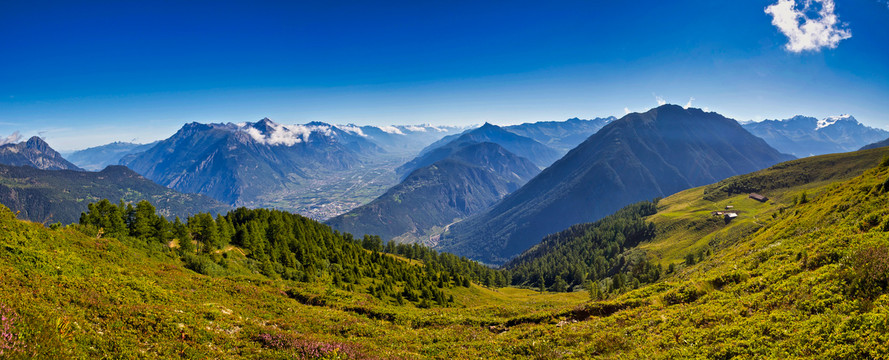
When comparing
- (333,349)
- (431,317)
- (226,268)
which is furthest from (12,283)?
(226,268)

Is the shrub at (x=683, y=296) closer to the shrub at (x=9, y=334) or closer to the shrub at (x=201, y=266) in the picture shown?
the shrub at (x=9, y=334)

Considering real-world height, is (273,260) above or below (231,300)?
below

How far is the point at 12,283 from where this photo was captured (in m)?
17.1

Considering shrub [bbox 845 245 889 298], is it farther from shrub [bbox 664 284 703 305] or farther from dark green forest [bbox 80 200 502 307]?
dark green forest [bbox 80 200 502 307]

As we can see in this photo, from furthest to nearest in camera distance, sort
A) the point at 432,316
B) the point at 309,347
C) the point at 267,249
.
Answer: the point at 267,249 → the point at 432,316 → the point at 309,347

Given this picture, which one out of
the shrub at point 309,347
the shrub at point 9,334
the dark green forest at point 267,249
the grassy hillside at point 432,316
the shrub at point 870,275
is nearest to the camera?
the shrub at point 9,334

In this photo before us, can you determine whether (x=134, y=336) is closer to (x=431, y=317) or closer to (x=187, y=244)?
(x=431, y=317)

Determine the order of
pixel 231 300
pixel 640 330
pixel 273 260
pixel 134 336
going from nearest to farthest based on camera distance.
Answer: pixel 134 336, pixel 640 330, pixel 231 300, pixel 273 260

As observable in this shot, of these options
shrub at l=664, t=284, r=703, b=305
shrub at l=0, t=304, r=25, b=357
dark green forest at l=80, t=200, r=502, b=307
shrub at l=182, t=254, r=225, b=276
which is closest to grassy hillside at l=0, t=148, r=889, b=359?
shrub at l=0, t=304, r=25, b=357

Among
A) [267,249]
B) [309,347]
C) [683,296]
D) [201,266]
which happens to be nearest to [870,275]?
[683,296]

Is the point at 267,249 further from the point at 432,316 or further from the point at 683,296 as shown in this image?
the point at 683,296

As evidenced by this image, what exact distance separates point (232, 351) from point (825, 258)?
4052 centimetres

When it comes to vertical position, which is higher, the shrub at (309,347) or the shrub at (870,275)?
the shrub at (870,275)

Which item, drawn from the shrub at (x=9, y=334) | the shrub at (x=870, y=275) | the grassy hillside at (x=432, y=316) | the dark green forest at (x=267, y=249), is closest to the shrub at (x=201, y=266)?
the dark green forest at (x=267, y=249)
